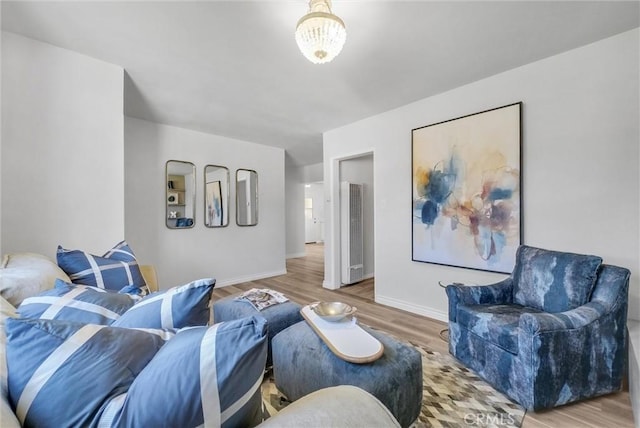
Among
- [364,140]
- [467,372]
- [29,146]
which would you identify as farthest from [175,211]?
[467,372]

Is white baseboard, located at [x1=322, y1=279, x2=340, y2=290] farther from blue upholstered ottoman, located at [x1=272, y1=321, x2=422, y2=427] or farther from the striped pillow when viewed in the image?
the striped pillow

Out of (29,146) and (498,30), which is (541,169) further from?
(29,146)

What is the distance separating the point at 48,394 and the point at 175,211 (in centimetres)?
363

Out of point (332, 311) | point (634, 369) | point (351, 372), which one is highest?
point (332, 311)

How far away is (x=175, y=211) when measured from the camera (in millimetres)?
3814

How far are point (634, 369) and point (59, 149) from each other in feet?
12.8

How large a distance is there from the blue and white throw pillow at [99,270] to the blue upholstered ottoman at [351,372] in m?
1.01

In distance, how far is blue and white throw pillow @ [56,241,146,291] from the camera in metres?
1.50

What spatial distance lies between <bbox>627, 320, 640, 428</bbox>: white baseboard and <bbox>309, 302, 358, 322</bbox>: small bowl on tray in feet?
4.96

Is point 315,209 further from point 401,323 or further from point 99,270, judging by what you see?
point 99,270

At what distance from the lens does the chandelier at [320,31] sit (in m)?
1.41

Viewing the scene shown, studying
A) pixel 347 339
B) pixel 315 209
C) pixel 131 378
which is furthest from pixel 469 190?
pixel 315 209

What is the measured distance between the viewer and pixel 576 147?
2.06 m

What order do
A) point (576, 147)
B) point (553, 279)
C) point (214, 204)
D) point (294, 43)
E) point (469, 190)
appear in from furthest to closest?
point (214, 204) < point (469, 190) < point (576, 147) < point (294, 43) < point (553, 279)
